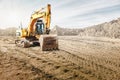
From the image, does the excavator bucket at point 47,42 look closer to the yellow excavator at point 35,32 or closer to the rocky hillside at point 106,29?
the yellow excavator at point 35,32

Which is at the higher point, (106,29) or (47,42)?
(106,29)

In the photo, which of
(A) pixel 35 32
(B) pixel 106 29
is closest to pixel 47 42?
(A) pixel 35 32

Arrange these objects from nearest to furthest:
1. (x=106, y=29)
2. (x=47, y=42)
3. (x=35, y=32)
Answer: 1. (x=47, y=42)
2. (x=35, y=32)
3. (x=106, y=29)

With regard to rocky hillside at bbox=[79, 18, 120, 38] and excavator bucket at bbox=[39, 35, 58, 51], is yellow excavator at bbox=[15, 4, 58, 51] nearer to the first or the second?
excavator bucket at bbox=[39, 35, 58, 51]

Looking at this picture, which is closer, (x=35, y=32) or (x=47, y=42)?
(x=47, y=42)

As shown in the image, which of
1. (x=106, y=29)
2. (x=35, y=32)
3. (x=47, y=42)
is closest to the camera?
(x=47, y=42)

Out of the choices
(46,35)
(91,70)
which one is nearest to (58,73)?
(91,70)

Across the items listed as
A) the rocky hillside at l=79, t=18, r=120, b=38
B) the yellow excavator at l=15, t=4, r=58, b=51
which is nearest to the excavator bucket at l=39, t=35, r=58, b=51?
the yellow excavator at l=15, t=4, r=58, b=51

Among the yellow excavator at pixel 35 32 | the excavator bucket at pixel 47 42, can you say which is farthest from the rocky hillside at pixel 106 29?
the excavator bucket at pixel 47 42

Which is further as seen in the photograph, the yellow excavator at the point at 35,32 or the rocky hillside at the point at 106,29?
the rocky hillside at the point at 106,29

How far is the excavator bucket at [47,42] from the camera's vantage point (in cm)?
1614

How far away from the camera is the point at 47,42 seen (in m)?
16.2

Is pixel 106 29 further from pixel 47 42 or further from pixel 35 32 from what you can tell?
pixel 47 42

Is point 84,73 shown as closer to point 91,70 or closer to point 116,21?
point 91,70
